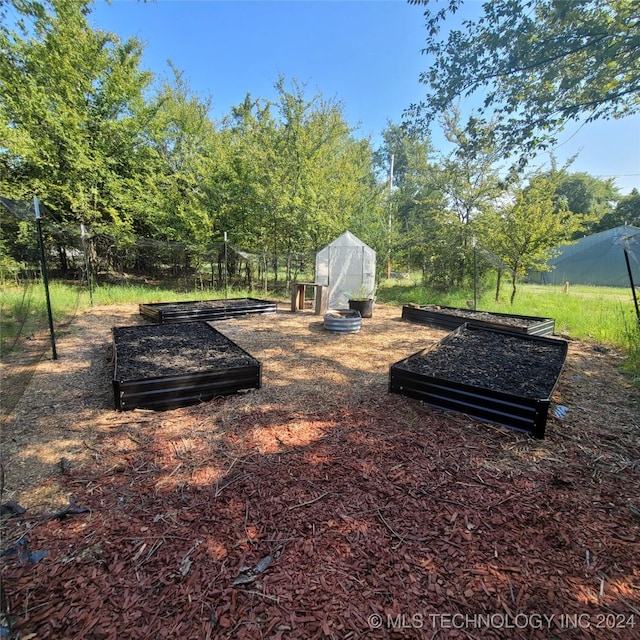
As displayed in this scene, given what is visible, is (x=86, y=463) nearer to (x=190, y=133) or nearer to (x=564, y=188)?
(x=190, y=133)

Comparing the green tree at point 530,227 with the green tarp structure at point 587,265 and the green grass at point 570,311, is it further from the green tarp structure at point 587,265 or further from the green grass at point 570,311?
the green tarp structure at point 587,265

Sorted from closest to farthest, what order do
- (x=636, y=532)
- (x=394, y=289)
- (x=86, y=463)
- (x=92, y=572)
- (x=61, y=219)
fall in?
(x=92, y=572), (x=636, y=532), (x=86, y=463), (x=61, y=219), (x=394, y=289)

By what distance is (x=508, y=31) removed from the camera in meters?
3.51

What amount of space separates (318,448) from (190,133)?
15.2 m

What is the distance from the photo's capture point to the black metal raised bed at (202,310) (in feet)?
23.0

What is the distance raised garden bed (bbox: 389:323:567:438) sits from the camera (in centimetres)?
277

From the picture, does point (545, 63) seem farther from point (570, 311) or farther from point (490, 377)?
point (570, 311)

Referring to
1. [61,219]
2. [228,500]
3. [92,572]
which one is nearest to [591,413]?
[228,500]

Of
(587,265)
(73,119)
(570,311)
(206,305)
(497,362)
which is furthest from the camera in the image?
(587,265)

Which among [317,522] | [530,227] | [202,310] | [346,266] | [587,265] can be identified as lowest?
[317,522]

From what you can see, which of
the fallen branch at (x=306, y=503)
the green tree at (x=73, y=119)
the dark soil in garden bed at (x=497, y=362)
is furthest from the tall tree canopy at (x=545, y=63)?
the green tree at (x=73, y=119)

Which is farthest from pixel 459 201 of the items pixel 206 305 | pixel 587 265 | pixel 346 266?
pixel 587 265

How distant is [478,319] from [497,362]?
10.1 ft

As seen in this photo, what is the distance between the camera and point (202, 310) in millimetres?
7457
